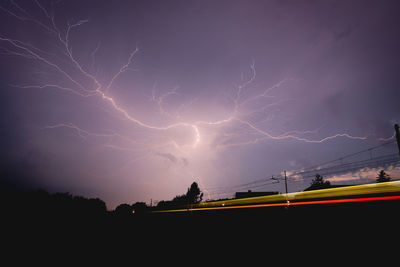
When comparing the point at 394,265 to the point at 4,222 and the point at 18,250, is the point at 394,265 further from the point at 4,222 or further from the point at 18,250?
the point at 4,222

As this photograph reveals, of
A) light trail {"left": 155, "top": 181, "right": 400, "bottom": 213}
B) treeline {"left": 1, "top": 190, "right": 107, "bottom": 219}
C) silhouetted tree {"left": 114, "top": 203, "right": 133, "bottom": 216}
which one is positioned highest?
light trail {"left": 155, "top": 181, "right": 400, "bottom": 213}

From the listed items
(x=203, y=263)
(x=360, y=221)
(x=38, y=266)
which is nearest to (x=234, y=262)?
(x=203, y=263)

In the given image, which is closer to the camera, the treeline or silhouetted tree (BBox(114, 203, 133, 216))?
the treeline

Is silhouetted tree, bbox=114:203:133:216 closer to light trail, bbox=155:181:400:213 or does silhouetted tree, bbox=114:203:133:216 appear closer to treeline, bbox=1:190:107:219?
treeline, bbox=1:190:107:219

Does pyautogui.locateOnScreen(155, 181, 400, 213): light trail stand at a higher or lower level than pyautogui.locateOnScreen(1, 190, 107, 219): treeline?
higher

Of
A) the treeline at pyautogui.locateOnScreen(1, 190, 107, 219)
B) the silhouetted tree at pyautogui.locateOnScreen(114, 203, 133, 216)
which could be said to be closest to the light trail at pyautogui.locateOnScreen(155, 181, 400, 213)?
the treeline at pyautogui.locateOnScreen(1, 190, 107, 219)

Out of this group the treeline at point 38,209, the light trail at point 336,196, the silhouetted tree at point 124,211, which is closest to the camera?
the light trail at point 336,196

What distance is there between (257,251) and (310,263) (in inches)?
28.6

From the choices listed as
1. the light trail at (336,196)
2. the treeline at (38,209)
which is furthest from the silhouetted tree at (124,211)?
the light trail at (336,196)

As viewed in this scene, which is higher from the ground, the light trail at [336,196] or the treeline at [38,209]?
the light trail at [336,196]

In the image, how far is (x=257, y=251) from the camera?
2613 millimetres

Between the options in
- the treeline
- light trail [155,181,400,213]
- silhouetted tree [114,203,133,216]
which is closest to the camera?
light trail [155,181,400,213]

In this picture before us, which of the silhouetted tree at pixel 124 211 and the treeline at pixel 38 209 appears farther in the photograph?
the silhouetted tree at pixel 124 211

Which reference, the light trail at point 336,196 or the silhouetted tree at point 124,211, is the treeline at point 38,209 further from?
the light trail at point 336,196
